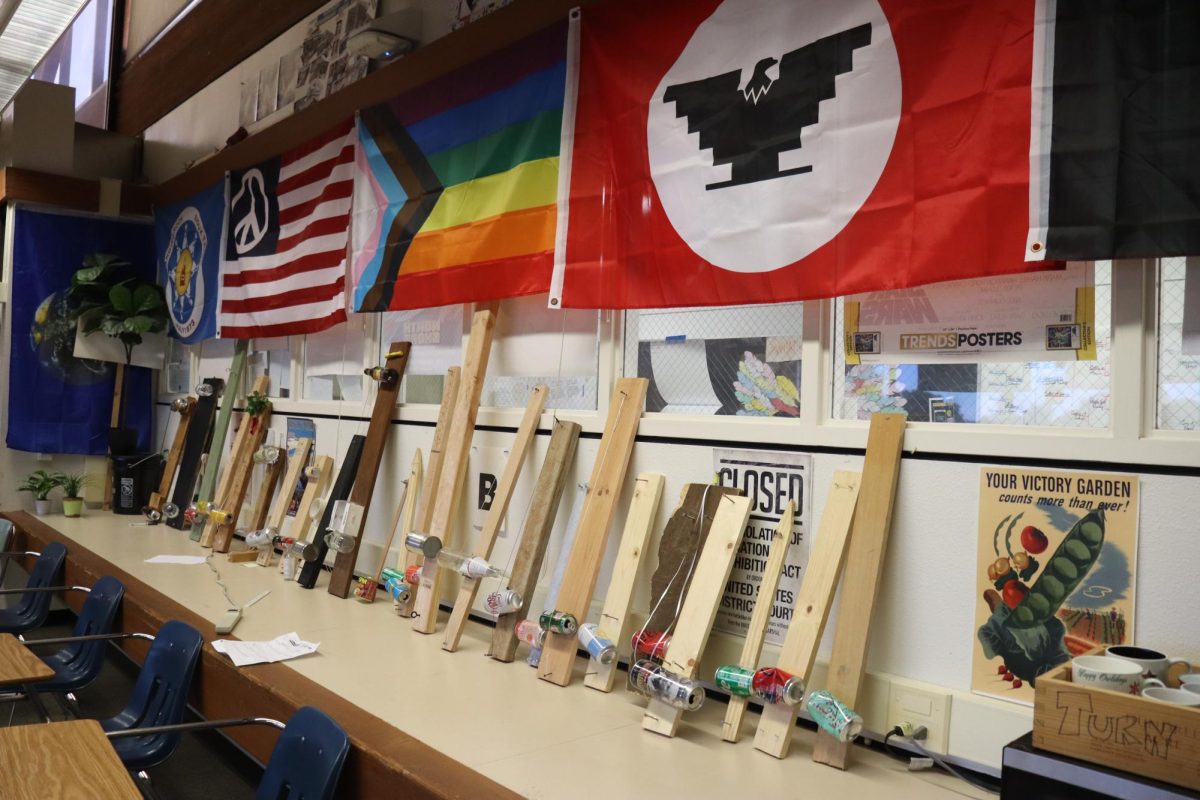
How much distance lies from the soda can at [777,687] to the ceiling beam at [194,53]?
448 cm

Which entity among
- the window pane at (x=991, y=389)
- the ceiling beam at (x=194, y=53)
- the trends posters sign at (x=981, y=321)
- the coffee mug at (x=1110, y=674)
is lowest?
the coffee mug at (x=1110, y=674)

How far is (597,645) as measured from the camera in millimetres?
2977

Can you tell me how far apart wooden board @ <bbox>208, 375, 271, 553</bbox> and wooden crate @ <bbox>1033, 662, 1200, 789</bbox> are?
15.8 ft

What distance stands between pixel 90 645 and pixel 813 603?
9.82 feet

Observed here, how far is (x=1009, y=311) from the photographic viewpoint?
246 centimetres

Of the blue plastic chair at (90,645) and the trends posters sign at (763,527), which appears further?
the blue plastic chair at (90,645)

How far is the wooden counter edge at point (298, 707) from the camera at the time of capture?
89.6 inches

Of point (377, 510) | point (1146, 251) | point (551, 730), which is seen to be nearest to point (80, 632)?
point (377, 510)

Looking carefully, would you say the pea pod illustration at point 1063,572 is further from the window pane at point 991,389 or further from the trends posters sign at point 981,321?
the trends posters sign at point 981,321

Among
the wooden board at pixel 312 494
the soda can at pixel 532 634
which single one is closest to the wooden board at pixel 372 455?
the wooden board at pixel 312 494

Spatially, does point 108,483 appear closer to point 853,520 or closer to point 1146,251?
point 853,520

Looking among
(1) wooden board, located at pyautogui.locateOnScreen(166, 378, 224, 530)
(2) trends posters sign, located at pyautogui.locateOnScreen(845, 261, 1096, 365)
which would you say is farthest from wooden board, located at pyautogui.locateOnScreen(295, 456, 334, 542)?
(2) trends posters sign, located at pyautogui.locateOnScreen(845, 261, 1096, 365)

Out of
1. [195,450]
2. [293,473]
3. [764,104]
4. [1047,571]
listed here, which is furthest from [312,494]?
[1047,571]

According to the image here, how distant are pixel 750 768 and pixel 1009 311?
4.48 feet
